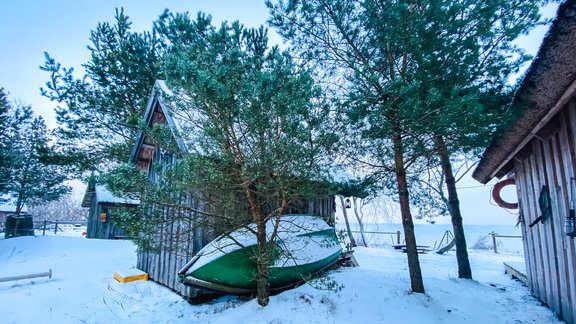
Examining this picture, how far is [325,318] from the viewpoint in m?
4.06

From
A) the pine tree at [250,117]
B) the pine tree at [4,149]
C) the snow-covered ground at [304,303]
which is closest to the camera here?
the pine tree at [250,117]

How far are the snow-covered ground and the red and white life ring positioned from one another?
180 cm

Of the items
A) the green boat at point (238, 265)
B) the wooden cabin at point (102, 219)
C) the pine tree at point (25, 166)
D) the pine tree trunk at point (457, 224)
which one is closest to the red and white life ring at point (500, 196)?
the pine tree trunk at point (457, 224)

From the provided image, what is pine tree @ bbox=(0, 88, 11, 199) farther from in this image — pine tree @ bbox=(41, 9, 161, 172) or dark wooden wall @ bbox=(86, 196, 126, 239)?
pine tree @ bbox=(41, 9, 161, 172)

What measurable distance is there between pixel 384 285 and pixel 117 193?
5.16 metres

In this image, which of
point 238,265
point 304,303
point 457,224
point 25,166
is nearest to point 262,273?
point 238,265

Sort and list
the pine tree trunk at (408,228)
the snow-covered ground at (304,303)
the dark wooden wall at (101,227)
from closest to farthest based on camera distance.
A: the snow-covered ground at (304,303)
the pine tree trunk at (408,228)
the dark wooden wall at (101,227)

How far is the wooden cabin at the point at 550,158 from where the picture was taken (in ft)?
8.74

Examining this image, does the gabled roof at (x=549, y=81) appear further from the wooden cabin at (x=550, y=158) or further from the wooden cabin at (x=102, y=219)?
the wooden cabin at (x=102, y=219)

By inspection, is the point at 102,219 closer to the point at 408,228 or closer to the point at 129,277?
the point at 129,277

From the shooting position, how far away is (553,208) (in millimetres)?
4008

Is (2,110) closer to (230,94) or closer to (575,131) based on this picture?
(230,94)

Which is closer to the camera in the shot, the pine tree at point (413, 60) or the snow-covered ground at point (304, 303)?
the snow-covered ground at point (304, 303)

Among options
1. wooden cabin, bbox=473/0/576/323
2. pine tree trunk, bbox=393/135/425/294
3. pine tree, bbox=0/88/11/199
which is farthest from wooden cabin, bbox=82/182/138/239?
wooden cabin, bbox=473/0/576/323
